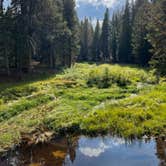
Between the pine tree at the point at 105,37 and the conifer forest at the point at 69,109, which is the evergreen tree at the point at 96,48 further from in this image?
the conifer forest at the point at 69,109

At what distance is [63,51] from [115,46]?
117ft

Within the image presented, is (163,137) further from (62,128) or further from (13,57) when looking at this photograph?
(13,57)

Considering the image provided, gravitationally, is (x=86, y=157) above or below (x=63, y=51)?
below

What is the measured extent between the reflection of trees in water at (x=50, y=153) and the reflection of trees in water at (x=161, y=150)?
3982 millimetres

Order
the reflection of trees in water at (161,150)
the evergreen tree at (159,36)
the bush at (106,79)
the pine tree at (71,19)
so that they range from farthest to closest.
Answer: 1. the pine tree at (71,19)
2. the bush at (106,79)
3. the evergreen tree at (159,36)
4. the reflection of trees in water at (161,150)

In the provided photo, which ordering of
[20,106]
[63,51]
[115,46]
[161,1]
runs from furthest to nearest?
1. [115,46]
2. [63,51]
3. [161,1]
4. [20,106]

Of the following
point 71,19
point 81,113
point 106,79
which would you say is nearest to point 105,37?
point 71,19

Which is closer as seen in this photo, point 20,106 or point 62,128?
point 62,128

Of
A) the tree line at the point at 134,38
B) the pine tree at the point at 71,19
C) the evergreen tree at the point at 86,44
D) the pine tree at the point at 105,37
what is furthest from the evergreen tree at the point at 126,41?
the evergreen tree at the point at 86,44

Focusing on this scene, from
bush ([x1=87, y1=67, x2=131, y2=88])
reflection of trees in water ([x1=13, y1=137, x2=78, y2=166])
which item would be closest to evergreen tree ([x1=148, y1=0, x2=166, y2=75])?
bush ([x1=87, y1=67, x2=131, y2=88])

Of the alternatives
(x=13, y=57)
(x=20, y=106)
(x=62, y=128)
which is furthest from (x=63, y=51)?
(x=62, y=128)

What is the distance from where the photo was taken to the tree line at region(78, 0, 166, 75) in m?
32.5

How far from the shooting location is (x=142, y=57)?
220ft

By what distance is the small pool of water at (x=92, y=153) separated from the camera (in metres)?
16.2
